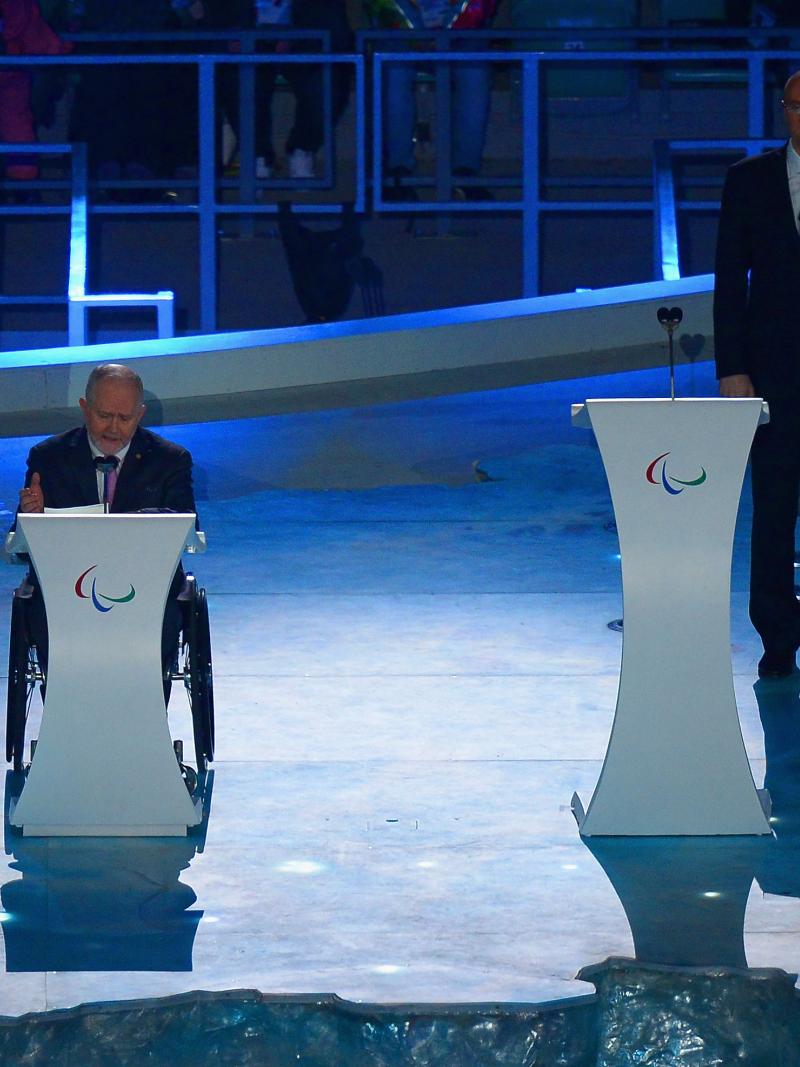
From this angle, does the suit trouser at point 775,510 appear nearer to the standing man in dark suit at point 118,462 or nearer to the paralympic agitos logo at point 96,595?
the standing man in dark suit at point 118,462

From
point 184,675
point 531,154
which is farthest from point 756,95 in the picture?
point 184,675

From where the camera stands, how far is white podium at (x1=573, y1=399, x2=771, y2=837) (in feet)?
13.3

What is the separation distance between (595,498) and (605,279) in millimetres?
4478

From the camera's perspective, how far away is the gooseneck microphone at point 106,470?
13.7ft

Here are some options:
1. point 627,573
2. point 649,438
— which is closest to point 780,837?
point 627,573

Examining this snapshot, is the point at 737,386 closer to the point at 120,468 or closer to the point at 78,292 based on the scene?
the point at 120,468

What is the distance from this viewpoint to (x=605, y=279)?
1203 centimetres

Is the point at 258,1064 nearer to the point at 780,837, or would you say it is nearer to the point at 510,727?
the point at 780,837

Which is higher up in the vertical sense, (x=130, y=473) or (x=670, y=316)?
(x=670, y=316)

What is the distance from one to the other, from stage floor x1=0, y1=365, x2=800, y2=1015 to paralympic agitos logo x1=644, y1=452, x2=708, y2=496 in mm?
782

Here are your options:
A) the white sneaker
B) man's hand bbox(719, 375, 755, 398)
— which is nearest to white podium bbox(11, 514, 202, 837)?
man's hand bbox(719, 375, 755, 398)

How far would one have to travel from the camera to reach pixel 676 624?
163 inches

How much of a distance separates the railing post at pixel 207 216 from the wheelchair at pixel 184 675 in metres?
7.22

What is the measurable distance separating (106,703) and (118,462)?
720 millimetres
